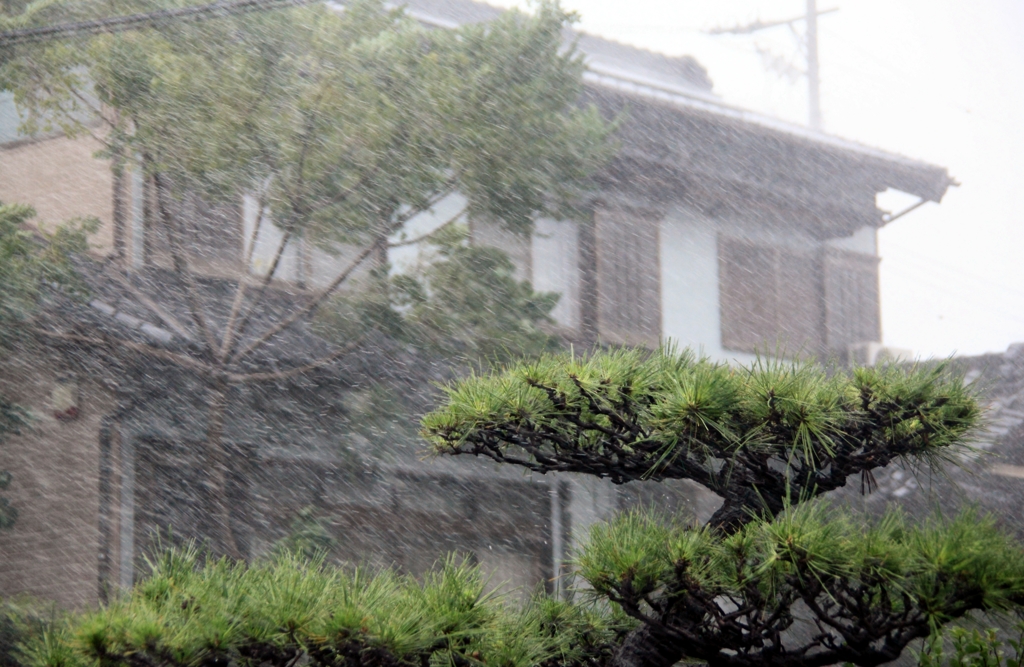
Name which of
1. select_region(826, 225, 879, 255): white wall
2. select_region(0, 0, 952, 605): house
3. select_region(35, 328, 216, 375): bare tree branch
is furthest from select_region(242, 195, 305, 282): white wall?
select_region(826, 225, 879, 255): white wall

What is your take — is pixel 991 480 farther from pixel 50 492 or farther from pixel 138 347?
pixel 50 492

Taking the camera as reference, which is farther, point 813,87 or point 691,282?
point 813,87

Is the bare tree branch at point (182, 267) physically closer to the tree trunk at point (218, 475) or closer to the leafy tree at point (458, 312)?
the tree trunk at point (218, 475)

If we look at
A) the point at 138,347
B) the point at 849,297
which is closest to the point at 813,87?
the point at 849,297

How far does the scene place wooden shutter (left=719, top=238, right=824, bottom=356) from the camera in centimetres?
571

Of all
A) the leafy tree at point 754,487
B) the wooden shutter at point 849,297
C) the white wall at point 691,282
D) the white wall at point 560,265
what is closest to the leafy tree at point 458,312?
the white wall at point 560,265

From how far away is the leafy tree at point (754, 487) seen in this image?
3.99 feet

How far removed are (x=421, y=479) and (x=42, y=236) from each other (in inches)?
74.0

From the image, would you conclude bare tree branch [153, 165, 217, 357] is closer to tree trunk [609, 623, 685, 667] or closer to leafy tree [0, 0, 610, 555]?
leafy tree [0, 0, 610, 555]

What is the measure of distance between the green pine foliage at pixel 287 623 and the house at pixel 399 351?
0.29 metres

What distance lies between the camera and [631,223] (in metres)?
5.28

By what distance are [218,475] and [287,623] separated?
6.51ft

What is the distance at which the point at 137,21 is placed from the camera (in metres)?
3.09

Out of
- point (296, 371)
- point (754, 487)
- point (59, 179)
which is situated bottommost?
point (754, 487)
